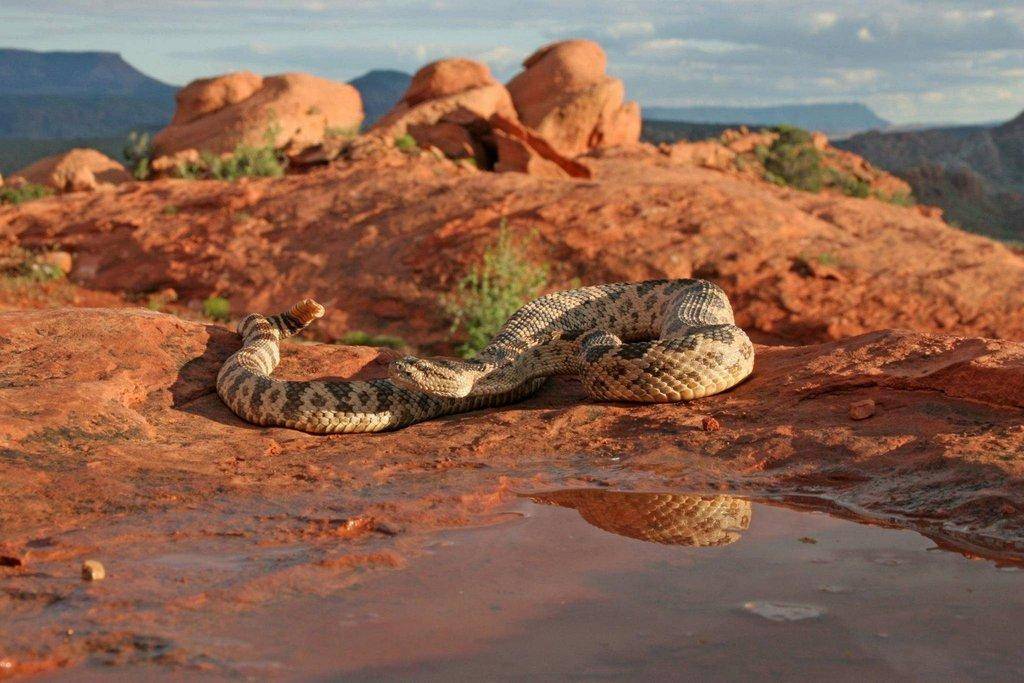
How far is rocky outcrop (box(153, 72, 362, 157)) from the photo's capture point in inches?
1363

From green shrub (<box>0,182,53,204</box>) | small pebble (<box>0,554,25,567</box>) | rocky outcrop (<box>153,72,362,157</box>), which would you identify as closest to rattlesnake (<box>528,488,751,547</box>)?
small pebble (<box>0,554,25,567</box>)

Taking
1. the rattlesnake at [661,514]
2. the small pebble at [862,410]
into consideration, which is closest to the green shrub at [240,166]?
the small pebble at [862,410]

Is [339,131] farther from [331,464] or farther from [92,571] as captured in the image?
[92,571]

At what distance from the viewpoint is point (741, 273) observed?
55.1 feet

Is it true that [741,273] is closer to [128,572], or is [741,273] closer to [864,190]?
[128,572]

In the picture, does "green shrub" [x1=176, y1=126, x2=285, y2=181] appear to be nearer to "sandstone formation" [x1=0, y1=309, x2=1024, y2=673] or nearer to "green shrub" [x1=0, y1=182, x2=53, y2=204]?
"green shrub" [x1=0, y1=182, x2=53, y2=204]

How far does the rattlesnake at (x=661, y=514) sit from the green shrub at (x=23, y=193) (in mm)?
24982

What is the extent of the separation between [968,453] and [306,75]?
3751 cm

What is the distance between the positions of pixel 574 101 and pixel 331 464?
3155 cm

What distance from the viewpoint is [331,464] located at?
7.05 m

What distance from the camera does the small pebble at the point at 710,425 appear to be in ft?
24.9

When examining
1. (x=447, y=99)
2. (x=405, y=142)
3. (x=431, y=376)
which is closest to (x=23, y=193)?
(x=405, y=142)

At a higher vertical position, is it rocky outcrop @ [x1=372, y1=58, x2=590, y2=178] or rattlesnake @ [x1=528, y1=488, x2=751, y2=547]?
rocky outcrop @ [x1=372, y1=58, x2=590, y2=178]

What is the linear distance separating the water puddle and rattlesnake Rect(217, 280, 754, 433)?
8.12 ft
